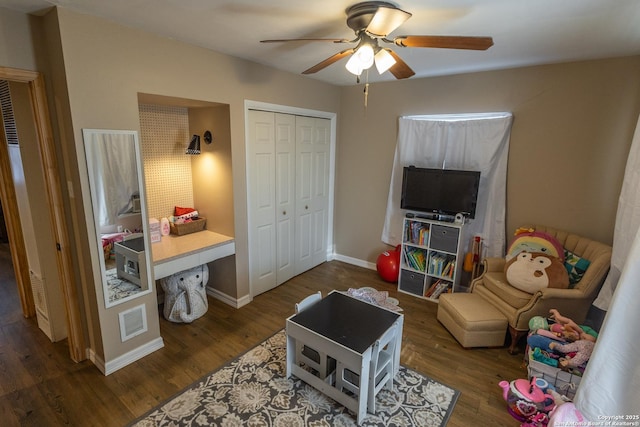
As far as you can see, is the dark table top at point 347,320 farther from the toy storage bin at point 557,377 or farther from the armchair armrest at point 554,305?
the armchair armrest at point 554,305

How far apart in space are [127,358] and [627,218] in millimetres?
3837

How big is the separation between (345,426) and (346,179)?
299 cm

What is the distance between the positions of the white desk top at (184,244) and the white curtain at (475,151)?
231 cm

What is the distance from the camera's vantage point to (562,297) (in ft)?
7.96

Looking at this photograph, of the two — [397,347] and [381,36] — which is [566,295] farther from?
[381,36]

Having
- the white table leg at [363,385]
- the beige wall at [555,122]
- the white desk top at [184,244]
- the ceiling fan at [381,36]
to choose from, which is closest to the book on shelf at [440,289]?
the beige wall at [555,122]

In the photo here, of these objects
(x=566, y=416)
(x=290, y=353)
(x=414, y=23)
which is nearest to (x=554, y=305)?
(x=566, y=416)

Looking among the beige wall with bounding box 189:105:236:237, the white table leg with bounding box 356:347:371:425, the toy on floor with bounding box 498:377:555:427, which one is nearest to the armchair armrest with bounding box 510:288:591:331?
the toy on floor with bounding box 498:377:555:427

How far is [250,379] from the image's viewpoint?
2.25 meters

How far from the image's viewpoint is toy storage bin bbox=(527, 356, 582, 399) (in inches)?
79.8

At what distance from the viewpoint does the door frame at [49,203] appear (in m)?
1.98

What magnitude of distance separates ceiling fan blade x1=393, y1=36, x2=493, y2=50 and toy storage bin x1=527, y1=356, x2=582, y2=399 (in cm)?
208

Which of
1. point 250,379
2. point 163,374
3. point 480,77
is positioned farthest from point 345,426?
point 480,77

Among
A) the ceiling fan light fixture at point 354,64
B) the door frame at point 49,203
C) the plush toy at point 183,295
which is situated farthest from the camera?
the plush toy at point 183,295
